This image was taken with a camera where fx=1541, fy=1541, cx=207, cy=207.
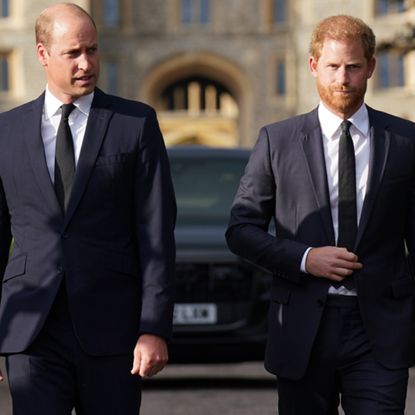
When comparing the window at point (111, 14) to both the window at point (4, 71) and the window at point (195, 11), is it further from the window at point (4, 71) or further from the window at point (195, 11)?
the window at point (4, 71)

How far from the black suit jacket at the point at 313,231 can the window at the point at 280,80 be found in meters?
59.5

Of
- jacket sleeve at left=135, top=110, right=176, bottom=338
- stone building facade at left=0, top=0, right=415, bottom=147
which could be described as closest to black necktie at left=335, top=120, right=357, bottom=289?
jacket sleeve at left=135, top=110, right=176, bottom=338

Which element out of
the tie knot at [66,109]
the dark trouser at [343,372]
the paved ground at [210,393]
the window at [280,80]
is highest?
the tie knot at [66,109]

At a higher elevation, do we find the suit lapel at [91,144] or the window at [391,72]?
the suit lapel at [91,144]

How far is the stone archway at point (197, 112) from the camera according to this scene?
210ft

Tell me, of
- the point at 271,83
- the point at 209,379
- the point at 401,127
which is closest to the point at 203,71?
the point at 271,83

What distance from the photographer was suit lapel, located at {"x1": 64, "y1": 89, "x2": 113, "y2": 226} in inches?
176

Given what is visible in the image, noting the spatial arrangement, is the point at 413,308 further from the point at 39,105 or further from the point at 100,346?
the point at 39,105

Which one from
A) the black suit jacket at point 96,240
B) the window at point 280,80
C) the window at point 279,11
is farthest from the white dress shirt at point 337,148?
the window at point 279,11

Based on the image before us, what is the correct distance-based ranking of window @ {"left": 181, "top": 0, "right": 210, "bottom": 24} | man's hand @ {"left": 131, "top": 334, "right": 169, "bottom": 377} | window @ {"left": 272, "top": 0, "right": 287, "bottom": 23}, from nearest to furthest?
man's hand @ {"left": 131, "top": 334, "right": 169, "bottom": 377}
window @ {"left": 272, "top": 0, "right": 287, "bottom": 23}
window @ {"left": 181, "top": 0, "right": 210, "bottom": 24}

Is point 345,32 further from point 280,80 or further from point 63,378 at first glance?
point 280,80

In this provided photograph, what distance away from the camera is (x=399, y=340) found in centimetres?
467

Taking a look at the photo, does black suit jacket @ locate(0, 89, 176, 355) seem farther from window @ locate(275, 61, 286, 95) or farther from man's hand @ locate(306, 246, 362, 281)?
window @ locate(275, 61, 286, 95)

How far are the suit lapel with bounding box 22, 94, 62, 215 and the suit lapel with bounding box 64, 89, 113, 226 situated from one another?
0.20 ft
